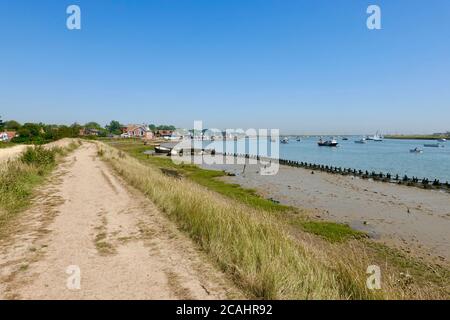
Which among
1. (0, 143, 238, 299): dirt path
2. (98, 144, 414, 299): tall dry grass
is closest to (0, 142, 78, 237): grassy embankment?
(0, 143, 238, 299): dirt path

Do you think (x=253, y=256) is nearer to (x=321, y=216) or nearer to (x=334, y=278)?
(x=334, y=278)

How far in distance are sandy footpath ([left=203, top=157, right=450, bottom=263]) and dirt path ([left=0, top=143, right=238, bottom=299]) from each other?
10210 millimetres

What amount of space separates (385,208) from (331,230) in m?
8.64

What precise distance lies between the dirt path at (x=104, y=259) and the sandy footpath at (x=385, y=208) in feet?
33.5

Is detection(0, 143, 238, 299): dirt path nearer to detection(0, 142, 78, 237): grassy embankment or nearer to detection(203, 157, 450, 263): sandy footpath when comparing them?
detection(0, 142, 78, 237): grassy embankment

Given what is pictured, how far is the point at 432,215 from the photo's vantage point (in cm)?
1953

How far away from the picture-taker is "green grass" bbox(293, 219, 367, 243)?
1401 cm

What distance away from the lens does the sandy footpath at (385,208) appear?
14.2m

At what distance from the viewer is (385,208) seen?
21328 millimetres

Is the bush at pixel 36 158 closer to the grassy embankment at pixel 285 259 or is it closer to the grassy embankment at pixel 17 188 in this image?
the grassy embankment at pixel 17 188

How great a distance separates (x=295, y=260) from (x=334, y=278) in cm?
85

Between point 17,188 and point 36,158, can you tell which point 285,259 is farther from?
point 36,158

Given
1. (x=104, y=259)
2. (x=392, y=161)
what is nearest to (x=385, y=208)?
(x=104, y=259)
